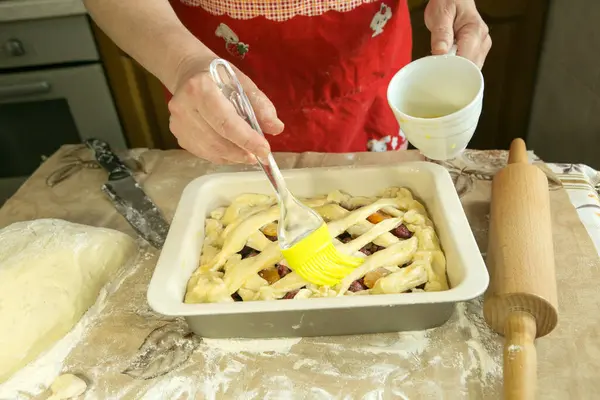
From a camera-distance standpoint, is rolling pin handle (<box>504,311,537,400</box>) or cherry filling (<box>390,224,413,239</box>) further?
cherry filling (<box>390,224,413,239</box>)

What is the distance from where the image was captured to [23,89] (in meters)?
1.41

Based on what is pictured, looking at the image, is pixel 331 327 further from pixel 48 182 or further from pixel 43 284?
pixel 48 182

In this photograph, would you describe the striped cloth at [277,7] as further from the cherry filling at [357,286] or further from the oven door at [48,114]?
the oven door at [48,114]

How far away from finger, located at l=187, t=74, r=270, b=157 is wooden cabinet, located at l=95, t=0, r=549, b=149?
3.08ft

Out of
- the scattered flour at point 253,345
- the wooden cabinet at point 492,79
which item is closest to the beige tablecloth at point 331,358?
the scattered flour at point 253,345

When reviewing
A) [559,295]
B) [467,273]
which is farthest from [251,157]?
[559,295]

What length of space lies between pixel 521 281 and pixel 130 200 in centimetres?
58

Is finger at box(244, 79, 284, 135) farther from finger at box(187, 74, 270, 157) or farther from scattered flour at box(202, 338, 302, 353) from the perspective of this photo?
scattered flour at box(202, 338, 302, 353)

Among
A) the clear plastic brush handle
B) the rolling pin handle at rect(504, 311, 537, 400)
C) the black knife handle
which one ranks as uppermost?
the clear plastic brush handle

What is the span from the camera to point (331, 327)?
2.08ft

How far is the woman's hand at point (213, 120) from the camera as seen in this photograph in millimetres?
588

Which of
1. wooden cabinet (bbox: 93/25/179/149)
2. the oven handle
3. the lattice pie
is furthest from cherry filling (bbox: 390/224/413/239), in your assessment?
the oven handle

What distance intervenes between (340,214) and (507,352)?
281mm

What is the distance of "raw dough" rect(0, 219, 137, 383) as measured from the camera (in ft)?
2.10
